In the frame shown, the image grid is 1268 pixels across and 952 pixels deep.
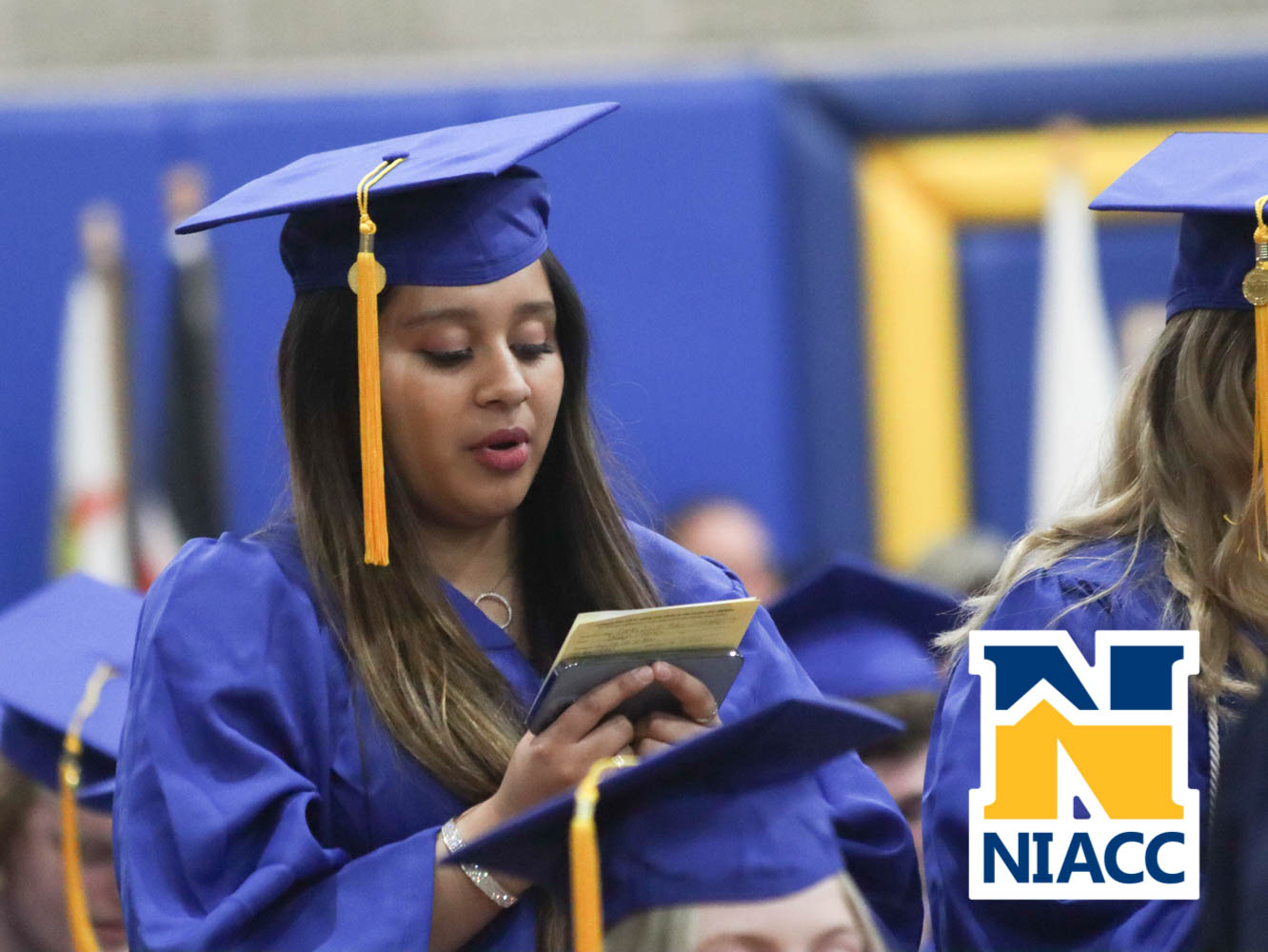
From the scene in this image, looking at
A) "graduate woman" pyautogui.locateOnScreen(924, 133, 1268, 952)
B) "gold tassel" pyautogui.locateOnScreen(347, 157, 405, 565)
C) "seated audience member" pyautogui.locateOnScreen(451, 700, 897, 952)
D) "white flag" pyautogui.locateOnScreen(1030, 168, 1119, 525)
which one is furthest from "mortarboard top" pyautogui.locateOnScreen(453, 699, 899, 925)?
"white flag" pyautogui.locateOnScreen(1030, 168, 1119, 525)

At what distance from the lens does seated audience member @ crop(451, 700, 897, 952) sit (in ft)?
5.17

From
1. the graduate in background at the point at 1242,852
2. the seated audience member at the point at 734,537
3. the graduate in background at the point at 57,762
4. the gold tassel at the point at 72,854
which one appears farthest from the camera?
the seated audience member at the point at 734,537

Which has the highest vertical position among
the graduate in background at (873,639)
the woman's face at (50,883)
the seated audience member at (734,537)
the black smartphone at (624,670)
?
the black smartphone at (624,670)

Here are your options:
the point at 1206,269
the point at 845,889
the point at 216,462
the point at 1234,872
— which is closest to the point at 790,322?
the point at 216,462

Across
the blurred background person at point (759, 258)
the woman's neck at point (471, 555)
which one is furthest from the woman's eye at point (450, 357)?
the blurred background person at point (759, 258)

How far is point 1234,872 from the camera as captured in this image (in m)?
1.18

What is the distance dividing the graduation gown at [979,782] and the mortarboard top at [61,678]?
1105mm

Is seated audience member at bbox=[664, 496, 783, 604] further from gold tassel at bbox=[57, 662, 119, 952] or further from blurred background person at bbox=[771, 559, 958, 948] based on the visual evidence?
gold tassel at bbox=[57, 662, 119, 952]

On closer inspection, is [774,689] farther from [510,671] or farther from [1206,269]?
[1206,269]

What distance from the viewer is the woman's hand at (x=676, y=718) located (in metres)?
1.75

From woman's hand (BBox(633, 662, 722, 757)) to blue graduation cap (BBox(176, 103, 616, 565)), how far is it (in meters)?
0.31

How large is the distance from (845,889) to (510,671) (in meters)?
0.46

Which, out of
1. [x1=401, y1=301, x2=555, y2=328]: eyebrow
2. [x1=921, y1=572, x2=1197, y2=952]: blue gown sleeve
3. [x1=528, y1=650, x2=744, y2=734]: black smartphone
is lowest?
[x1=921, y1=572, x2=1197, y2=952]: blue gown sleeve

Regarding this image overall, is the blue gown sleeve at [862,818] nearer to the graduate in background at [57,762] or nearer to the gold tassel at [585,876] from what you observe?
the gold tassel at [585,876]
